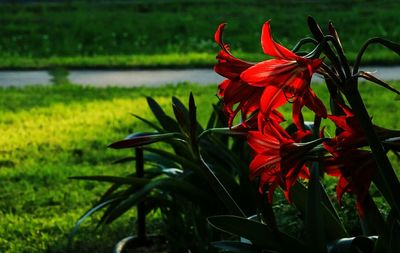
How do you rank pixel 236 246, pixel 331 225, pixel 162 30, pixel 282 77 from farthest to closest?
pixel 162 30 → pixel 331 225 → pixel 236 246 → pixel 282 77

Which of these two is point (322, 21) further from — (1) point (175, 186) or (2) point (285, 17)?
(1) point (175, 186)

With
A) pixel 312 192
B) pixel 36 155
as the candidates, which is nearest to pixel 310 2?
pixel 36 155

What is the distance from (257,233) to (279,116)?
493 millimetres

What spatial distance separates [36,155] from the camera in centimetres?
633

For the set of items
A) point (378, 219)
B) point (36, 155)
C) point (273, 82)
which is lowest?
point (36, 155)

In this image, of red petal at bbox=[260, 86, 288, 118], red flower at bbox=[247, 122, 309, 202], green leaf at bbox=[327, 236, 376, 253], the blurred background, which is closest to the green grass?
the blurred background

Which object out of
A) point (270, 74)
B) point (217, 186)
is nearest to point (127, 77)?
point (217, 186)

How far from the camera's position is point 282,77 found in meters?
1.43

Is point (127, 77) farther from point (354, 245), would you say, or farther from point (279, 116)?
point (279, 116)

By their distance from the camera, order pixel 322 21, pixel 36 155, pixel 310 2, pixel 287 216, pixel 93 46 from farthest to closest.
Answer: pixel 310 2
pixel 322 21
pixel 93 46
pixel 36 155
pixel 287 216

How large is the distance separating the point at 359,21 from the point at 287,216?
1186cm

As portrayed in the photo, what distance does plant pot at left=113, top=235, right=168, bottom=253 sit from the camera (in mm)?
3791

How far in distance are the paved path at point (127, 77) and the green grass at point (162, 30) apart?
0.31m

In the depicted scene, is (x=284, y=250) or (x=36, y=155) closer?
(x=284, y=250)
